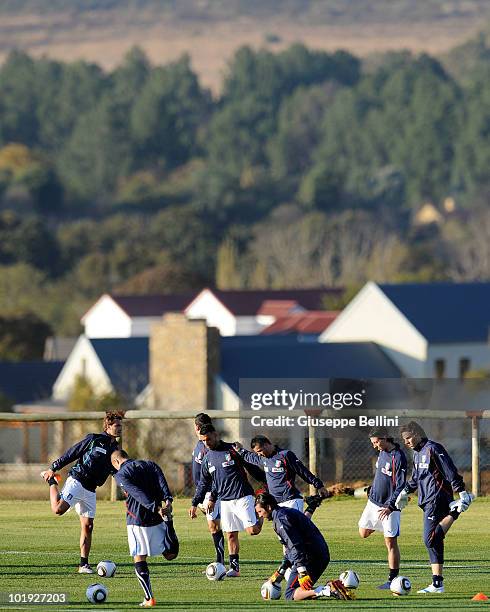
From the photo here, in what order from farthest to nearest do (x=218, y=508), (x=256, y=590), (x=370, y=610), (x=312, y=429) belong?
1. (x=312, y=429)
2. (x=218, y=508)
3. (x=256, y=590)
4. (x=370, y=610)

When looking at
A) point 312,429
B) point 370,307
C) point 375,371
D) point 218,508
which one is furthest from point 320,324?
point 218,508

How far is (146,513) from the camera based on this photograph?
52.1 ft

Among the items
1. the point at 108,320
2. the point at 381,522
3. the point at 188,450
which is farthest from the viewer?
the point at 108,320

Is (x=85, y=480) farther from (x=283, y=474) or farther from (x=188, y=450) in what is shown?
(x=188, y=450)

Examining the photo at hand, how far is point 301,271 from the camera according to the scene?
143250mm

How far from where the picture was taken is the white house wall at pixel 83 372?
6931 cm

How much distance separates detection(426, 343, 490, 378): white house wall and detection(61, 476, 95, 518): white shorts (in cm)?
5841

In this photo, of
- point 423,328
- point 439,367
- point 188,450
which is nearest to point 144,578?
point 188,450

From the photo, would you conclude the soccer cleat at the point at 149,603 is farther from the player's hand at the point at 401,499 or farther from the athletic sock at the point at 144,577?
the player's hand at the point at 401,499

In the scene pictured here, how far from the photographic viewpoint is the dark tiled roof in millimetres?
106875

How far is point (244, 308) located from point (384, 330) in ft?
102

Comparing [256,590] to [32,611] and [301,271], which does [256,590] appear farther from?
[301,271]

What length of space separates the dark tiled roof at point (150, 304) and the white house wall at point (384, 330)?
29.9 m

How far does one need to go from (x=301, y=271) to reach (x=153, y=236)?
17066 mm
